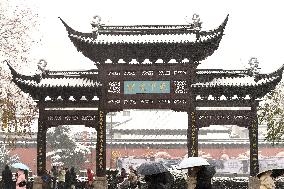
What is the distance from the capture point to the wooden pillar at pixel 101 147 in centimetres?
1883

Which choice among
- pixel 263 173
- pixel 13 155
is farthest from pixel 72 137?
pixel 263 173

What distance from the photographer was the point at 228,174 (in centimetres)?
3825

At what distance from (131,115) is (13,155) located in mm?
14295

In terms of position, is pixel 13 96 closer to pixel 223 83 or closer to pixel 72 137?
pixel 223 83

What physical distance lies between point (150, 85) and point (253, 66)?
12.4ft

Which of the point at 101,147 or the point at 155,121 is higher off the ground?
the point at 155,121

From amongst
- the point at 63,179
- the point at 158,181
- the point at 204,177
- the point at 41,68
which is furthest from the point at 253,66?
the point at 158,181

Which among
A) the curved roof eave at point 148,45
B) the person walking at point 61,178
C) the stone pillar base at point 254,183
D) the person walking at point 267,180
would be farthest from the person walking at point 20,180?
the person walking at point 61,178

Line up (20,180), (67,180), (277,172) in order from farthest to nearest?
(67,180) → (20,180) → (277,172)

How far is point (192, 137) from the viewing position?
731 inches

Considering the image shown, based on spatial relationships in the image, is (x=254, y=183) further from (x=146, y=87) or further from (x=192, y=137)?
(x=146, y=87)

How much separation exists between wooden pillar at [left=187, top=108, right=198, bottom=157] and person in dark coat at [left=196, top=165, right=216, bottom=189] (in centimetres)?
1112

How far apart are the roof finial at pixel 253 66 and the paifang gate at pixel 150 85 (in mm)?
38

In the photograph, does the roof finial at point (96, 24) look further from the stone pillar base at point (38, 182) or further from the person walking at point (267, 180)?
the person walking at point (267, 180)
